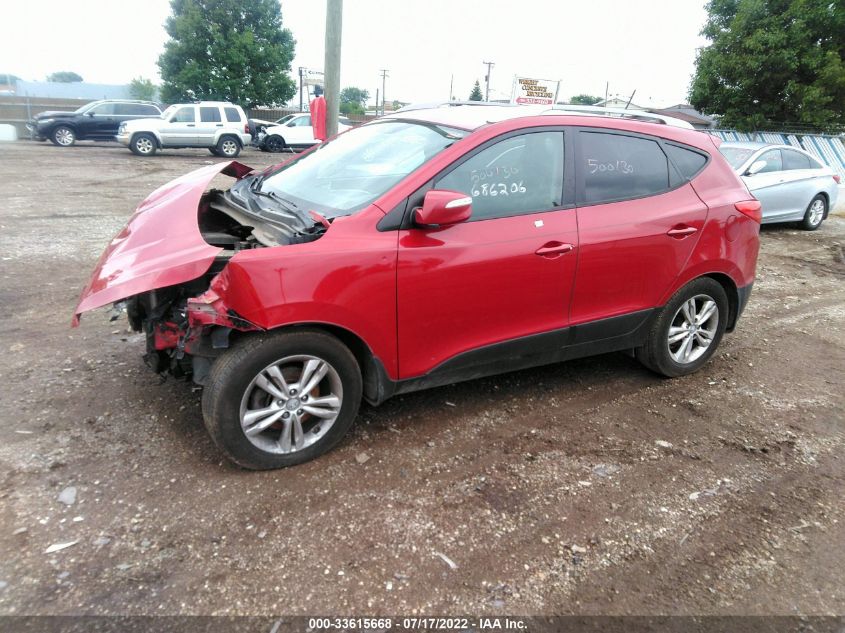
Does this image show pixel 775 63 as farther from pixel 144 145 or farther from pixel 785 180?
pixel 144 145

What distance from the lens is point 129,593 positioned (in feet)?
7.67

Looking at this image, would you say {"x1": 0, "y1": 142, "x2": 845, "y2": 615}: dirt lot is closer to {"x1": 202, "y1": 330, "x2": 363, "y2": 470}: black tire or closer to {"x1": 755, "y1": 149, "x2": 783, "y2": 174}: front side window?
{"x1": 202, "y1": 330, "x2": 363, "y2": 470}: black tire

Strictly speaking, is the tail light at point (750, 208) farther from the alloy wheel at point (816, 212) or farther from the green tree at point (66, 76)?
the green tree at point (66, 76)

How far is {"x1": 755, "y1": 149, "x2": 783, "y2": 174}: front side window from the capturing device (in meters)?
9.91

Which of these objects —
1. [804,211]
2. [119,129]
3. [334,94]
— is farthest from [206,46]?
[804,211]

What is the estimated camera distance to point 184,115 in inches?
838

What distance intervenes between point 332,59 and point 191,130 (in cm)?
1540

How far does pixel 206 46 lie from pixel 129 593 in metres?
36.8

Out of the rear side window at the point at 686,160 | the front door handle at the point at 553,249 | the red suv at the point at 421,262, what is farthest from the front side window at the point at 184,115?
the front door handle at the point at 553,249

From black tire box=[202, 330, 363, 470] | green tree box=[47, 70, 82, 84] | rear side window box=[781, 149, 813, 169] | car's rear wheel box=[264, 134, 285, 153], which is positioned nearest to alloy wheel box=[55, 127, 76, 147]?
car's rear wheel box=[264, 134, 285, 153]

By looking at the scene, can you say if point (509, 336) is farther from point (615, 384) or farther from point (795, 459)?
point (795, 459)

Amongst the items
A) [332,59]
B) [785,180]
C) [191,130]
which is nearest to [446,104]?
[332,59]

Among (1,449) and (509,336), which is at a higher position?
(509,336)

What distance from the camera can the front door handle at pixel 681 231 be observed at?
3.97m
